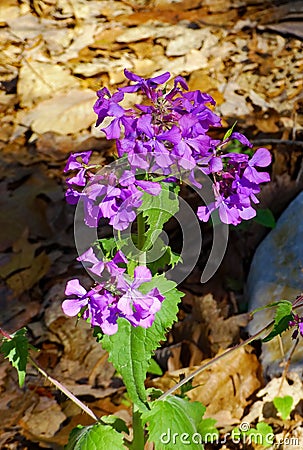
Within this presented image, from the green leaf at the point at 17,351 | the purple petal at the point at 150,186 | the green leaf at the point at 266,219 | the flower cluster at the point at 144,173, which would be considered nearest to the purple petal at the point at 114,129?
the flower cluster at the point at 144,173

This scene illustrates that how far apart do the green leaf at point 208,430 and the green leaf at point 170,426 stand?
0.47 meters

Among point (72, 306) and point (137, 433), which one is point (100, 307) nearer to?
point (72, 306)

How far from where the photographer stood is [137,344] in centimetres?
176

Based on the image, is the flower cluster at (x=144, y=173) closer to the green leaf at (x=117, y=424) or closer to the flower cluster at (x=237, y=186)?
the flower cluster at (x=237, y=186)

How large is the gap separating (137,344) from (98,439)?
37 centimetres

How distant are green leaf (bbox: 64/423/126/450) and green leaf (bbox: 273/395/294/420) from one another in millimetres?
840

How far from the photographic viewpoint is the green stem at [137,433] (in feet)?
6.55

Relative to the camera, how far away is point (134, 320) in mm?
1537

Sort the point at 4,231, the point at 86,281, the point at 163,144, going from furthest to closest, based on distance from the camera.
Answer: the point at 4,231 → the point at 86,281 → the point at 163,144

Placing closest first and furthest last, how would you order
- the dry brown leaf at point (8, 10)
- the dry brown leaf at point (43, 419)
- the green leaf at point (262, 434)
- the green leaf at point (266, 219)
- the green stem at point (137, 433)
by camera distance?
1. the green stem at point (137, 433)
2. the green leaf at point (262, 434)
3. the dry brown leaf at point (43, 419)
4. the green leaf at point (266, 219)
5. the dry brown leaf at point (8, 10)

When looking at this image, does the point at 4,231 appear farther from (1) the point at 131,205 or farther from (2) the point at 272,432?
(1) the point at 131,205

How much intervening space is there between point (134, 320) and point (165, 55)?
13.4ft

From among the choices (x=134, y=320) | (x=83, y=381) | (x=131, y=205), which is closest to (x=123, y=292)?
(x=134, y=320)

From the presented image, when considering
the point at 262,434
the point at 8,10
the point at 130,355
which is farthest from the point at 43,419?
the point at 8,10
